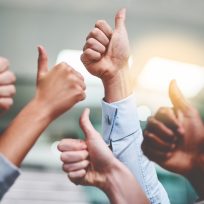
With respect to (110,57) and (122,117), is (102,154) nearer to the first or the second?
(122,117)

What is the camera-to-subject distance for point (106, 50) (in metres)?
1.27

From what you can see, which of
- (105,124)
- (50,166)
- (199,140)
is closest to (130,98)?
(105,124)

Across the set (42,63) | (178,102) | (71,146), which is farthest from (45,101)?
(178,102)

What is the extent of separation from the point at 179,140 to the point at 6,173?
1.98 feet

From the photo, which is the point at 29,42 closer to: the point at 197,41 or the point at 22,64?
the point at 22,64

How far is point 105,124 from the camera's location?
53.3 inches

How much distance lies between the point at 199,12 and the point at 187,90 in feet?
1.21

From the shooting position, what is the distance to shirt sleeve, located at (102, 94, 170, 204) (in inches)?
52.2

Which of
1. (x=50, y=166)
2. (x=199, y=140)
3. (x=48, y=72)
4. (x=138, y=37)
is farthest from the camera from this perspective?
(x=50, y=166)

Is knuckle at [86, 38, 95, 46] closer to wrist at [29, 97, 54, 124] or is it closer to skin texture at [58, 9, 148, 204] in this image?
skin texture at [58, 9, 148, 204]

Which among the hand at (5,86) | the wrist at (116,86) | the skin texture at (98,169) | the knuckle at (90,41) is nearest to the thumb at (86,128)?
the skin texture at (98,169)

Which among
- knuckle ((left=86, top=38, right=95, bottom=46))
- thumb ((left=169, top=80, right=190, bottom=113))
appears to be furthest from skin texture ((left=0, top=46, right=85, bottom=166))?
thumb ((left=169, top=80, right=190, bottom=113))

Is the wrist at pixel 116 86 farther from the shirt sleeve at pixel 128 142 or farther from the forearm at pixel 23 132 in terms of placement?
the forearm at pixel 23 132

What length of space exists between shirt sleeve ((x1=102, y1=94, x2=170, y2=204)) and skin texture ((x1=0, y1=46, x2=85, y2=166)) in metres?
0.23
